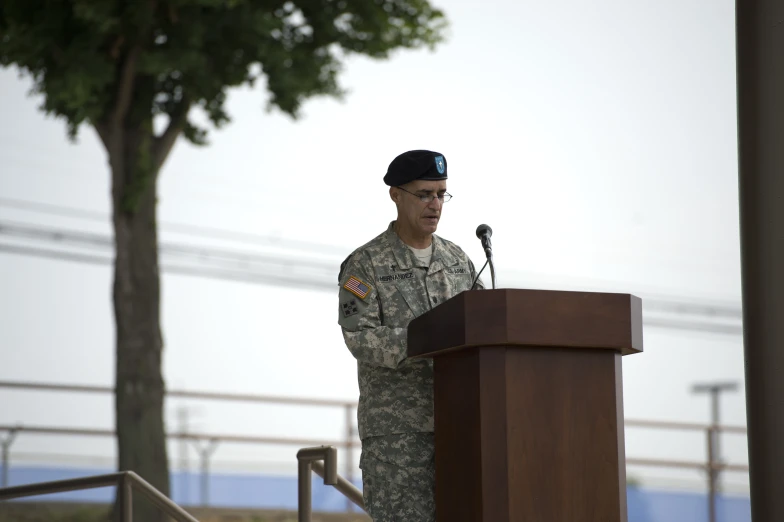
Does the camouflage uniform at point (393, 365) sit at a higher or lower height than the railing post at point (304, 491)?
higher

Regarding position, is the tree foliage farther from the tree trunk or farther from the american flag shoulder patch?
the american flag shoulder patch

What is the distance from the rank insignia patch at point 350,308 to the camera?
8.73 ft

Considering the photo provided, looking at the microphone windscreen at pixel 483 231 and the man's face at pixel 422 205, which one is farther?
the man's face at pixel 422 205

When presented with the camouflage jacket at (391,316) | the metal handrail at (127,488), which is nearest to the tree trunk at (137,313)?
the metal handrail at (127,488)

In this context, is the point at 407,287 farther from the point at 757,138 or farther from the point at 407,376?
the point at 757,138

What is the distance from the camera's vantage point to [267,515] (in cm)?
731

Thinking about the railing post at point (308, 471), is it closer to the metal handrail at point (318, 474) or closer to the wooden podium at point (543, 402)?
the metal handrail at point (318, 474)

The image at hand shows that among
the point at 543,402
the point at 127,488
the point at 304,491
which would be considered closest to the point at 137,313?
the point at 127,488

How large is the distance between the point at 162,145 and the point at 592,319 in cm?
596

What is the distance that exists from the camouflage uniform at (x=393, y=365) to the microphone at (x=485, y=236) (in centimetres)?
30

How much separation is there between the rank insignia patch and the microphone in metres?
0.39

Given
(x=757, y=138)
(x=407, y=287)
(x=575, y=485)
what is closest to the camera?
(x=575, y=485)

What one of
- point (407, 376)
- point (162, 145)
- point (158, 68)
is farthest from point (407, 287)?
point (162, 145)

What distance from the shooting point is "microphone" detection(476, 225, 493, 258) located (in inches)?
97.0
